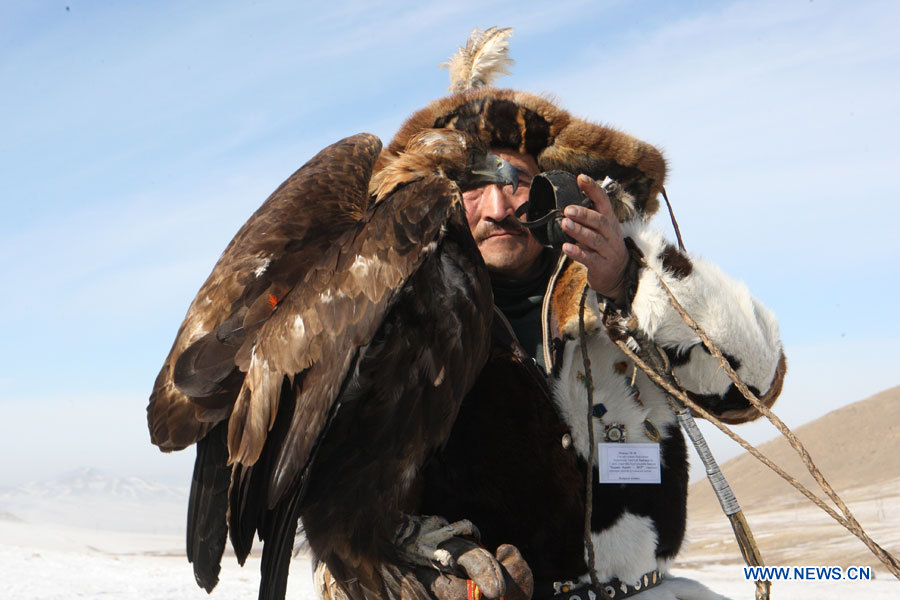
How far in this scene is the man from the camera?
2.64 m

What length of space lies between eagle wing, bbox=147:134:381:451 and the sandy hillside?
5.81 feet

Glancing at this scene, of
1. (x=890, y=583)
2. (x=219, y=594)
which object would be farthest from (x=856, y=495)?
(x=219, y=594)

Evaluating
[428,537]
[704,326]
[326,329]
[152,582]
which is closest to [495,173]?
[704,326]

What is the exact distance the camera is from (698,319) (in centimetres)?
267

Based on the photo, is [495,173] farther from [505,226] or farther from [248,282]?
[248,282]

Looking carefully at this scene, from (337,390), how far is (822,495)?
23571mm

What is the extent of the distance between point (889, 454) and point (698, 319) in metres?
25.9

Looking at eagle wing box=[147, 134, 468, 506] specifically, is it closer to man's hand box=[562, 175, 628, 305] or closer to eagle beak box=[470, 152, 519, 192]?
man's hand box=[562, 175, 628, 305]

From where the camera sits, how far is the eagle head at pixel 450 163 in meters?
2.72

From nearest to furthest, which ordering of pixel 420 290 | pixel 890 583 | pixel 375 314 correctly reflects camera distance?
pixel 375 314 → pixel 420 290 → pixel 890 583

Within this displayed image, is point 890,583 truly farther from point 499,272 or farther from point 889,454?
point 889,454

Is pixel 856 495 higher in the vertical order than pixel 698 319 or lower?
lower

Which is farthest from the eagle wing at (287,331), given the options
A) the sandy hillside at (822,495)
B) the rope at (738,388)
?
the sandy hillside at (822,495)

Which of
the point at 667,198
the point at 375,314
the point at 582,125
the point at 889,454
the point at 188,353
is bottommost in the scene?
the point at 889,454
